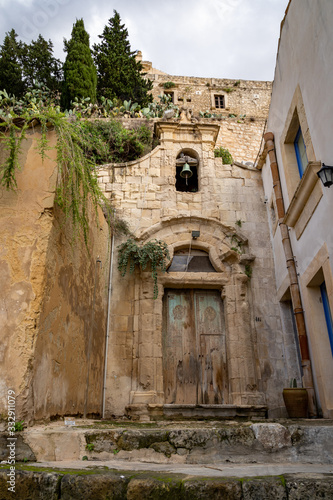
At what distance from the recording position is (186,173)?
8633 millimetres

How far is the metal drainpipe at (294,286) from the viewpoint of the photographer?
19.2 feet

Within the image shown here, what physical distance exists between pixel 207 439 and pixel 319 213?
326 centimetres

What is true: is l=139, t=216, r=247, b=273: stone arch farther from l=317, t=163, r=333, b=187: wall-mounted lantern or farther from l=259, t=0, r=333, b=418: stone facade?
l=317, t=163, r=333, b=187: wall-mounted lantern

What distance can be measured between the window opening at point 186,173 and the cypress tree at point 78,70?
8.00m

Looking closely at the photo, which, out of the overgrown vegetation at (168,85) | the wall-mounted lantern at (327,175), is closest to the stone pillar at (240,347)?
the wall-mounted lantern at (327,175)

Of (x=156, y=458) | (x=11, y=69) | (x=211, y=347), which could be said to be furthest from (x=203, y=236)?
(x=11, y=69)

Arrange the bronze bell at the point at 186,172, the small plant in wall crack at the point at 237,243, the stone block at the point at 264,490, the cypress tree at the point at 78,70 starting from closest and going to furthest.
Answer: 1. the stone block at the point at 264,490
2. the small plant in wall crack at the point at 237,243
3. the bronze bell at the point at 186,172
4. the cypress tree at the point at 78,70

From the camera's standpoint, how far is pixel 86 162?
4816 millimetres

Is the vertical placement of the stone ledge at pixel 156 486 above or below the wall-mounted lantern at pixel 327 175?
below

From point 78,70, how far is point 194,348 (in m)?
13.2

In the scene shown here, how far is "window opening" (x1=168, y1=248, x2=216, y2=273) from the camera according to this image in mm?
7938

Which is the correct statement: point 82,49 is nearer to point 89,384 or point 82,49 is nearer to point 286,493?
point 89,384

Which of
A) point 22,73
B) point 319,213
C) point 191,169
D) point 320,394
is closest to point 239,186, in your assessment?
point 191,169

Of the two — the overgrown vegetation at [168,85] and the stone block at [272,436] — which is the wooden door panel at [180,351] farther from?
the overgrown vegetation at [168,85]
